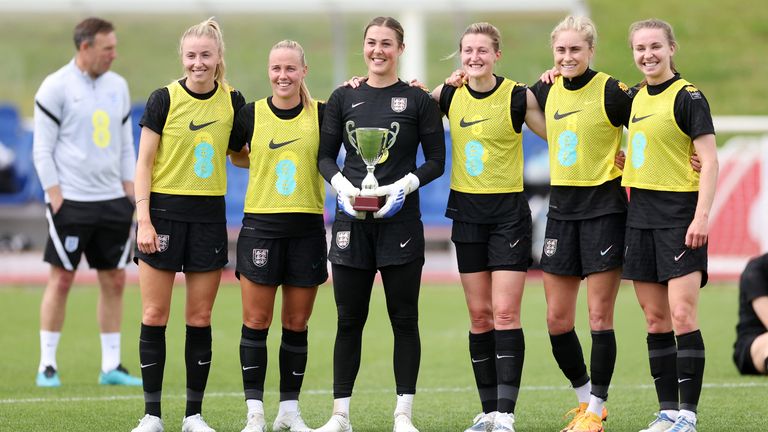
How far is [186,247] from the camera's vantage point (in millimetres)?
6305

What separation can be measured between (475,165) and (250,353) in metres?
1.56

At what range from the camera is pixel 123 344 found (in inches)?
401

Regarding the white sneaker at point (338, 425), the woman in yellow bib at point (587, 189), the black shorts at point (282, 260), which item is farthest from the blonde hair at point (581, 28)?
the white sneaker at point (338, 425)

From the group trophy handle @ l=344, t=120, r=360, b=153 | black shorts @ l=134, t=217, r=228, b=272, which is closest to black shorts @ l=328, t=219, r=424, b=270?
trophy handle @ l=344, t=120, r=360, b=153

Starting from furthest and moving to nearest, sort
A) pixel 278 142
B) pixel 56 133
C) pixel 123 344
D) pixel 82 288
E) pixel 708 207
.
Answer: pixel 82 288
pixel 123 344
pixel 56 133
pixel 278 142
pixel 708 207

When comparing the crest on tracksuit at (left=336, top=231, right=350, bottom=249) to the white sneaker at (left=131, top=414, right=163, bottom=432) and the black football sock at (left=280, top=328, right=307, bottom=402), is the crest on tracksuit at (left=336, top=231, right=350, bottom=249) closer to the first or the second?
the black football sock at (left=280, top=328, right=307, bottom=402)

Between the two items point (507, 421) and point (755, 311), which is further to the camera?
point (755, 311)

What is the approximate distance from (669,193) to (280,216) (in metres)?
2.00

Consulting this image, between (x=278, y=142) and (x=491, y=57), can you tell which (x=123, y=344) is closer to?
(x=278, y=142)

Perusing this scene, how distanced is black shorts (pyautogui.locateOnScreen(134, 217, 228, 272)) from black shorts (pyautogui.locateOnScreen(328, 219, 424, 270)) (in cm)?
66

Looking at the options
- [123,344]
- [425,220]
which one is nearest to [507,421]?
[123,344]

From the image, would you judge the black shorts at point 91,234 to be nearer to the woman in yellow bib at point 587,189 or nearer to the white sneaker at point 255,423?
the white sneaker at point 255,423

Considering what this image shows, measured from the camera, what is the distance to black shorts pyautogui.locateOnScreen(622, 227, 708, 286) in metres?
5.98

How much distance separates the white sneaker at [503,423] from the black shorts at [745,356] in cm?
296
